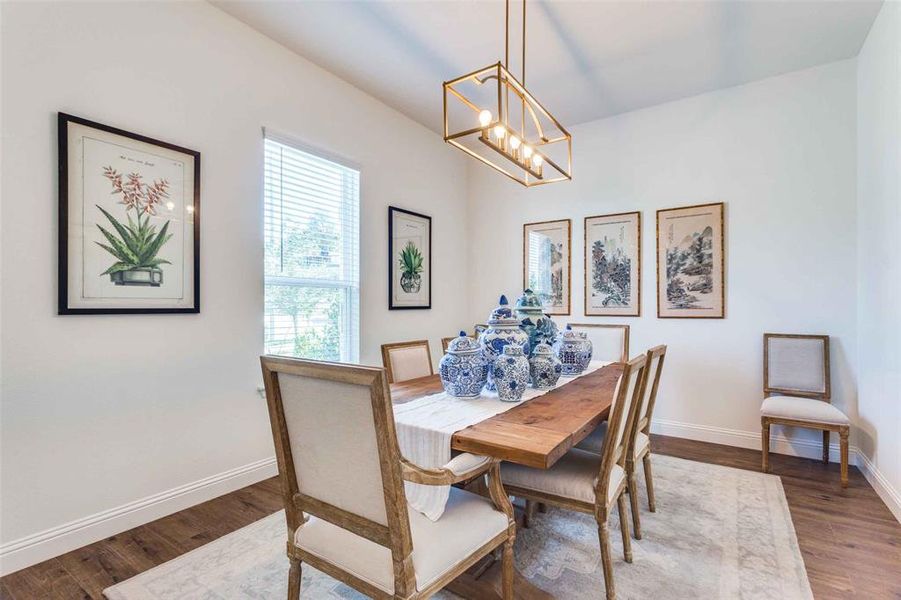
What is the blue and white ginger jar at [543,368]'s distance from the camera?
2135mm

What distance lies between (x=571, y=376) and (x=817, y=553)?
→ 1.36 m

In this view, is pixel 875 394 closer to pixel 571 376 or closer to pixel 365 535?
pixel 571 376

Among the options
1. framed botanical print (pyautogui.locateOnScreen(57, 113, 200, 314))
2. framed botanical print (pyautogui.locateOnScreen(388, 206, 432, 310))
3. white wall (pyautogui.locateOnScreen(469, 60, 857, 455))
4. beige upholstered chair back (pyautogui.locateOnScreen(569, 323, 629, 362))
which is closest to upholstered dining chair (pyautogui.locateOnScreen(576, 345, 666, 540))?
beige upholstered chair back (pyautogui.locateOnScreen(569, 323, 629, 362))

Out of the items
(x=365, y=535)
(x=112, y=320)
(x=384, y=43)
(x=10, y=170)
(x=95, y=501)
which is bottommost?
(x=95, y=501)

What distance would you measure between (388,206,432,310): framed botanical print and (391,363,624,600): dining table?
5.98 feet

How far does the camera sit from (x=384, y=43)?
2959 mm

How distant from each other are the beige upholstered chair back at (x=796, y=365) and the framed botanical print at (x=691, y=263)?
18.2 inches

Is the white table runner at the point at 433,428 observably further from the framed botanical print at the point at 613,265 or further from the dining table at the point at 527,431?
the framed botanical print at the point at 613,265

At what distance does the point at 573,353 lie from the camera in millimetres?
2598

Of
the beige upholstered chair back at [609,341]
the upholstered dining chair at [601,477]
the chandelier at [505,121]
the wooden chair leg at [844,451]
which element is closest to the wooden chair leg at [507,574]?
the upholstered dining chair at [601,477]

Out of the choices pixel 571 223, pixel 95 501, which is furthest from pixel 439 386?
pixel 571 223

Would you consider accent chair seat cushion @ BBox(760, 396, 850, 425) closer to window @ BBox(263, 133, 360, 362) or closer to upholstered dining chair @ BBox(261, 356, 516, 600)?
upholstered dining chair @ BBox(261, 356, 516, 600)

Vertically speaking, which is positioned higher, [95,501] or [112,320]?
[112,320]

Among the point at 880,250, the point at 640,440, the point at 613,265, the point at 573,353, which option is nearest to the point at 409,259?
the point at 613,265
